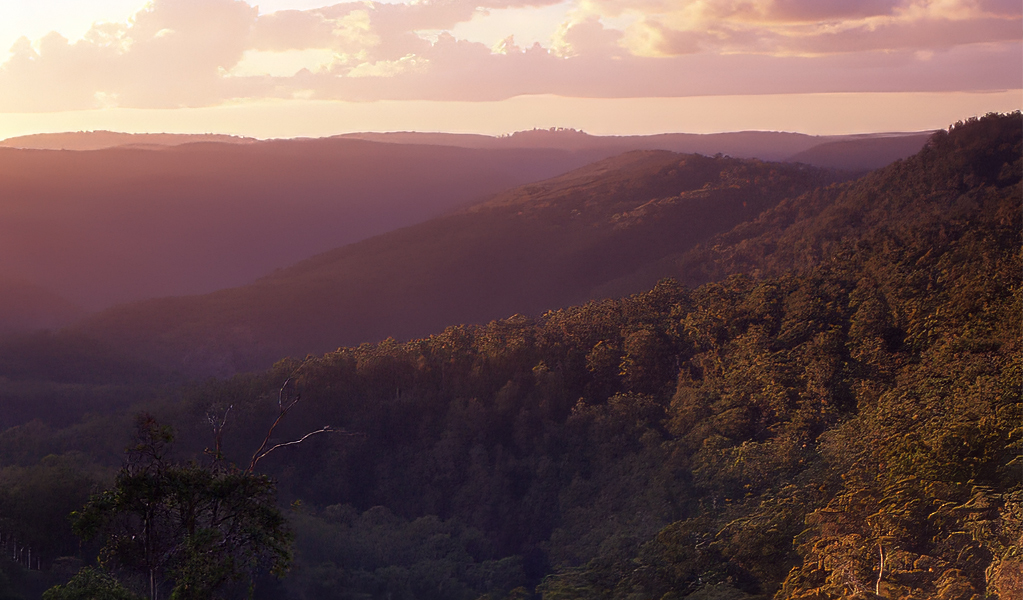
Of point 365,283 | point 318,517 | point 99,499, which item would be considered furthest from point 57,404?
point 99,499

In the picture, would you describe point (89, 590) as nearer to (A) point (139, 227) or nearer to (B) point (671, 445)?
(B) point (671, 445)

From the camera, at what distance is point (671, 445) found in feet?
94.8

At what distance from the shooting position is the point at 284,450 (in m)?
34.6

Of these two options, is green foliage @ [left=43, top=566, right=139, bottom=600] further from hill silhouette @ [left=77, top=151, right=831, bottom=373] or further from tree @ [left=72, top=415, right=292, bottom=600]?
hill silhouette @ [left=77, top=151, right=831, bottom=373]

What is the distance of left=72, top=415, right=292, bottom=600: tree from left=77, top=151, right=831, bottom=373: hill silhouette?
72.2 metres

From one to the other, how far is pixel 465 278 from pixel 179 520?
3656 inches

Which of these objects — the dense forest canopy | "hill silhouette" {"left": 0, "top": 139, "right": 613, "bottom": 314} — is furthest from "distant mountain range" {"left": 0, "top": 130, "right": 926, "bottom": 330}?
the dense forest canopy

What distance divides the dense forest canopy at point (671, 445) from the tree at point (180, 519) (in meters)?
9.62

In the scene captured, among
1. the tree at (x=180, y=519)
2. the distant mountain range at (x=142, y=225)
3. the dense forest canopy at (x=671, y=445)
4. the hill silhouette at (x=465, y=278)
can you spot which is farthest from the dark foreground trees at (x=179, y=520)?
the distant mountain range at (x=142, y=225)

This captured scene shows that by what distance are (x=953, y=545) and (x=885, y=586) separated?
1829mm

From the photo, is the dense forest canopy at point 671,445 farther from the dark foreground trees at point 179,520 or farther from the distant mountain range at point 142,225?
the distant mountain range at point 142,225

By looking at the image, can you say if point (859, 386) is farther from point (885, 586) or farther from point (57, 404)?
point (57, 404)

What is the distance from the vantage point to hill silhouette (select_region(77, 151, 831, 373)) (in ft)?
305

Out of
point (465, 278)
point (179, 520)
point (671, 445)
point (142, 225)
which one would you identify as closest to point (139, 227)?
point (142, 225)
